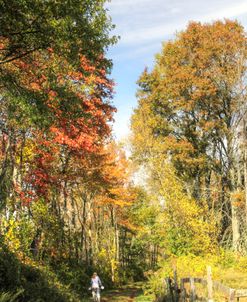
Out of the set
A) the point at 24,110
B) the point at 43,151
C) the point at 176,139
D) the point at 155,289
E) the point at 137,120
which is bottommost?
the point at 155,289

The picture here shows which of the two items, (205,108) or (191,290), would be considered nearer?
(191,290)

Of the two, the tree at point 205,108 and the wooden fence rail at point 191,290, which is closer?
the wooden fence rail at point 191,290

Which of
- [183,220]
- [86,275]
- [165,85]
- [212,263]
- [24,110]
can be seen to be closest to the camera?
[24,110]

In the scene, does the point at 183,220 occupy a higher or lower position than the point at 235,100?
lower

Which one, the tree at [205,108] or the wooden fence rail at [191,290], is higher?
the tree at [205,108]

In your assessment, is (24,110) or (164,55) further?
(164,55)

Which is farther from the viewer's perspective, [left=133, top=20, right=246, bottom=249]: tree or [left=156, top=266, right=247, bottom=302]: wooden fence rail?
[left=133, top=20, right=246, bottom=249]: tree

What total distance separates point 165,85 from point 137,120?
345 cm

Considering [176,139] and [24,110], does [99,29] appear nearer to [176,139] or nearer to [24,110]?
[24,110]

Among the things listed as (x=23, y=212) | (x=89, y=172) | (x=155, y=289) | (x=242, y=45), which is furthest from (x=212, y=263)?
(x=242, y=45)

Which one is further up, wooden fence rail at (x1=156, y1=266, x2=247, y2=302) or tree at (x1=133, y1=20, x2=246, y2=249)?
tree at (x1=133, y1=20, x2=246, y2=249)

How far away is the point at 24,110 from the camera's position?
31.3 feet

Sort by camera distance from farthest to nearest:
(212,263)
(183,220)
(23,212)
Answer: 1. (183,220)
2. (212,263)
3. (23,212)

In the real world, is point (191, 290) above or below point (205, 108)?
below
